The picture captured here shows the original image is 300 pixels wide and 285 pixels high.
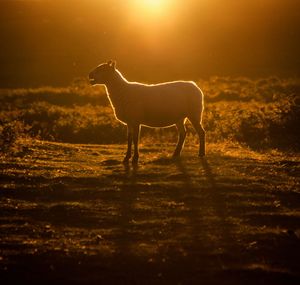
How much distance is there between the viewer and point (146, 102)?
1497 centimetres

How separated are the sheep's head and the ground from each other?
197 centimetres

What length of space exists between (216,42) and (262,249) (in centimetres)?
6178

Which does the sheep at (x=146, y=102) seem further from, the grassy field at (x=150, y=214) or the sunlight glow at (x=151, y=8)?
A: the sunlight glow at (x=151, y=8)

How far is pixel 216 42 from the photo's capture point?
68875mm

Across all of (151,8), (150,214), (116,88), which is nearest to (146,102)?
(116,88)

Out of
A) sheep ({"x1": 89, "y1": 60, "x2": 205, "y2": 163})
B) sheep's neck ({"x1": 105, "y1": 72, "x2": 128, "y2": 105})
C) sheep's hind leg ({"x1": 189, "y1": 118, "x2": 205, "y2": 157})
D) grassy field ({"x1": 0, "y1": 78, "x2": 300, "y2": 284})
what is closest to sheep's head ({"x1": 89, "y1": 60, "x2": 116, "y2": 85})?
sheep ({"x1": 89, "y1": 60, "x2": 205, "y2": 163})

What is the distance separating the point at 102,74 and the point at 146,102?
4.43 feet

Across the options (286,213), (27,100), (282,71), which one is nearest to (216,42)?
(282,71)

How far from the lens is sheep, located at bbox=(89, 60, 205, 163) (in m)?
15.0

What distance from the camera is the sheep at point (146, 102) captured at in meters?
15.0

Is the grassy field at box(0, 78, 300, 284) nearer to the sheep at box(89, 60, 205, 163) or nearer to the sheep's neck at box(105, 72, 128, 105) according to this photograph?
the sheep at box(89, 60, 205, 163)

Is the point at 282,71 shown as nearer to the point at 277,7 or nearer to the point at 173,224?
the point at 277,7

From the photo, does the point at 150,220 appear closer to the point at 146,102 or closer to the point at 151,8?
the point at 146,102

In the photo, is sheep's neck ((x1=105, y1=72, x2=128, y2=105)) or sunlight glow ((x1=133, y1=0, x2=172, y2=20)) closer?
sheep's neck ((x1=105, y1=72, x2=128, y2=105))
